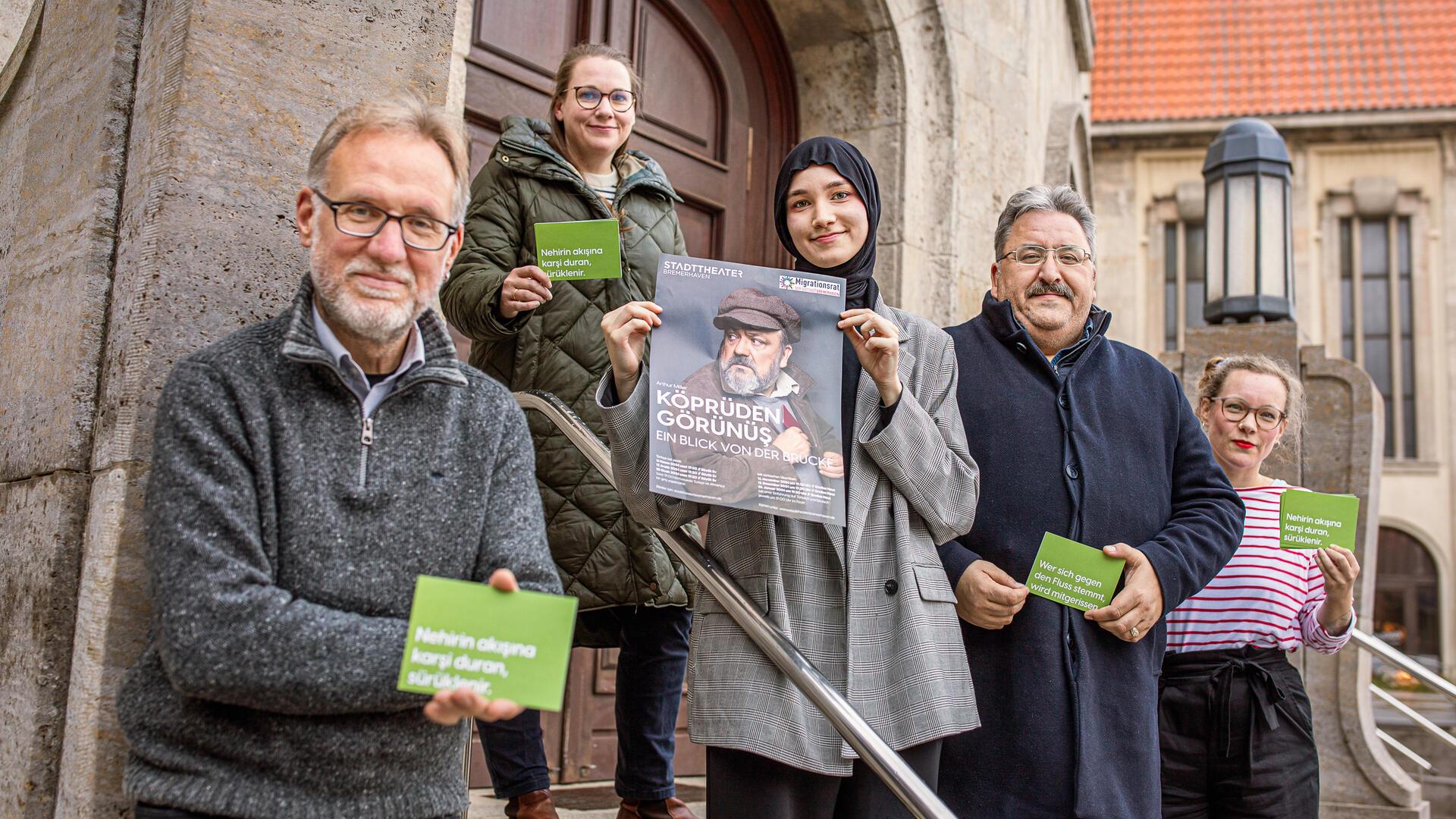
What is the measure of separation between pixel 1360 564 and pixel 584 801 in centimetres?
454

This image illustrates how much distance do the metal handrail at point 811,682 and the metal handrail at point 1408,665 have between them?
3216 millimetres

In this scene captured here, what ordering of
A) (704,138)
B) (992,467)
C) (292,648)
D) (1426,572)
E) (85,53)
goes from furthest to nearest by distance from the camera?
(1426,572)
(704,138)
(85,53)
(992,467)
(292,648)

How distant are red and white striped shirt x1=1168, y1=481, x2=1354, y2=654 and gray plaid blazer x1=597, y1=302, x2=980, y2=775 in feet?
4.06

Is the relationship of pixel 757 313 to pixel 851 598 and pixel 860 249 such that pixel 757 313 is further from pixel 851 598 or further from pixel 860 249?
pixel 851 598

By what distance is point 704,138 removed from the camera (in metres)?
5.52

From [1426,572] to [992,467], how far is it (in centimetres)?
2241

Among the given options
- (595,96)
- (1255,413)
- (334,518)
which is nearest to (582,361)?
(595,96)

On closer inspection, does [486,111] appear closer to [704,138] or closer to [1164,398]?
[704,138]

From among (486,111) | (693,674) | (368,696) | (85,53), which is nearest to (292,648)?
(368,696)

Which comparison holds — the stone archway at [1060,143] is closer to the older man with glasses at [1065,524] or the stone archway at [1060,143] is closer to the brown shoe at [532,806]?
the older man with glasses at [1065,524]

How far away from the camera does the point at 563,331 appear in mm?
3174

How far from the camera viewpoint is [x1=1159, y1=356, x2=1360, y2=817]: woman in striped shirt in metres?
3.19

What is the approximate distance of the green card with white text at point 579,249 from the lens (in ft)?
9.29

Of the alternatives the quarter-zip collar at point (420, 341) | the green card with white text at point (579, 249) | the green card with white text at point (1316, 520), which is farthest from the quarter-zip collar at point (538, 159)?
the green card with white text at point (1316, 520)
